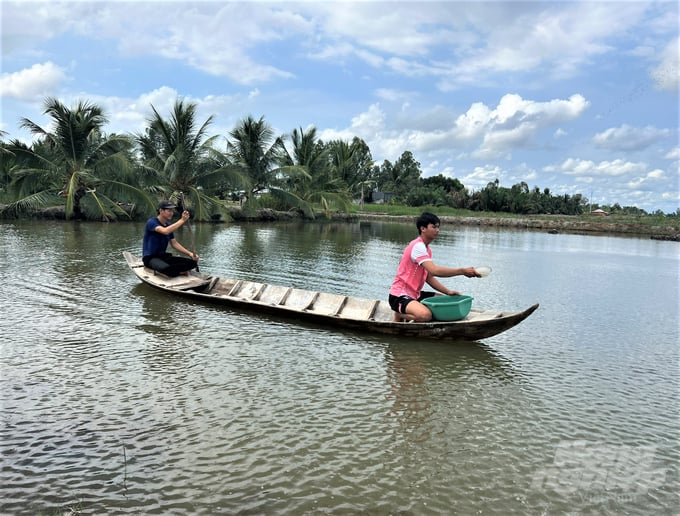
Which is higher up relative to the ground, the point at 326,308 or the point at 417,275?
the point at 417,275

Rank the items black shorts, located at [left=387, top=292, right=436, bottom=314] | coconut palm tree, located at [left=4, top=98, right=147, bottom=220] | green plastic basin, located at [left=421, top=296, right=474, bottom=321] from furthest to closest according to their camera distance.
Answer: coconut palm tree, located at [left=4, top=98, right=147, bottom=220]
black shorts, located at [left=387, top=292, right=436, bottom=314]
green plastic basin, located at [left=421, top=296, right=474, bottom=321]

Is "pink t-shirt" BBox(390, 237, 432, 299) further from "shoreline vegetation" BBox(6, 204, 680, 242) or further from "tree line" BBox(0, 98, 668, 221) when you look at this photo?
"shoreline vegetation" BBox(6, 204, 680, 242)

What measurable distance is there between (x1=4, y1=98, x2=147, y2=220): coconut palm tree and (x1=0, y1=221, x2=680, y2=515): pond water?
54.3 ft

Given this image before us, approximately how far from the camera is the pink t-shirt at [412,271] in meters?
6.56

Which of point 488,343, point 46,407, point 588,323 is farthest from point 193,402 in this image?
point 588,323

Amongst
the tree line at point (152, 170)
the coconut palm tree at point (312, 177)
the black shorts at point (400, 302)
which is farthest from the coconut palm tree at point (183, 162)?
the black shorts at point (400, 302)

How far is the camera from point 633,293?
12258 mm

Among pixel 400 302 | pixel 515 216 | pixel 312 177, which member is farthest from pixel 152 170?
pixel 515 216

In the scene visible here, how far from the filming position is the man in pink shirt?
6477 mm

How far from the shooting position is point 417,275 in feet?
22.4

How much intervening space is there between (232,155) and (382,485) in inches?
1184

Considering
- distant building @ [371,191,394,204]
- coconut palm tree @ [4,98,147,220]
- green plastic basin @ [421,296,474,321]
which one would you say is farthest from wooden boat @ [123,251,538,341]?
distant building @ [371,191,394,204]

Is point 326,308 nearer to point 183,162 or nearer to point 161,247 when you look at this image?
point 161,247

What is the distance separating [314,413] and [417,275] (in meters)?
2.87
